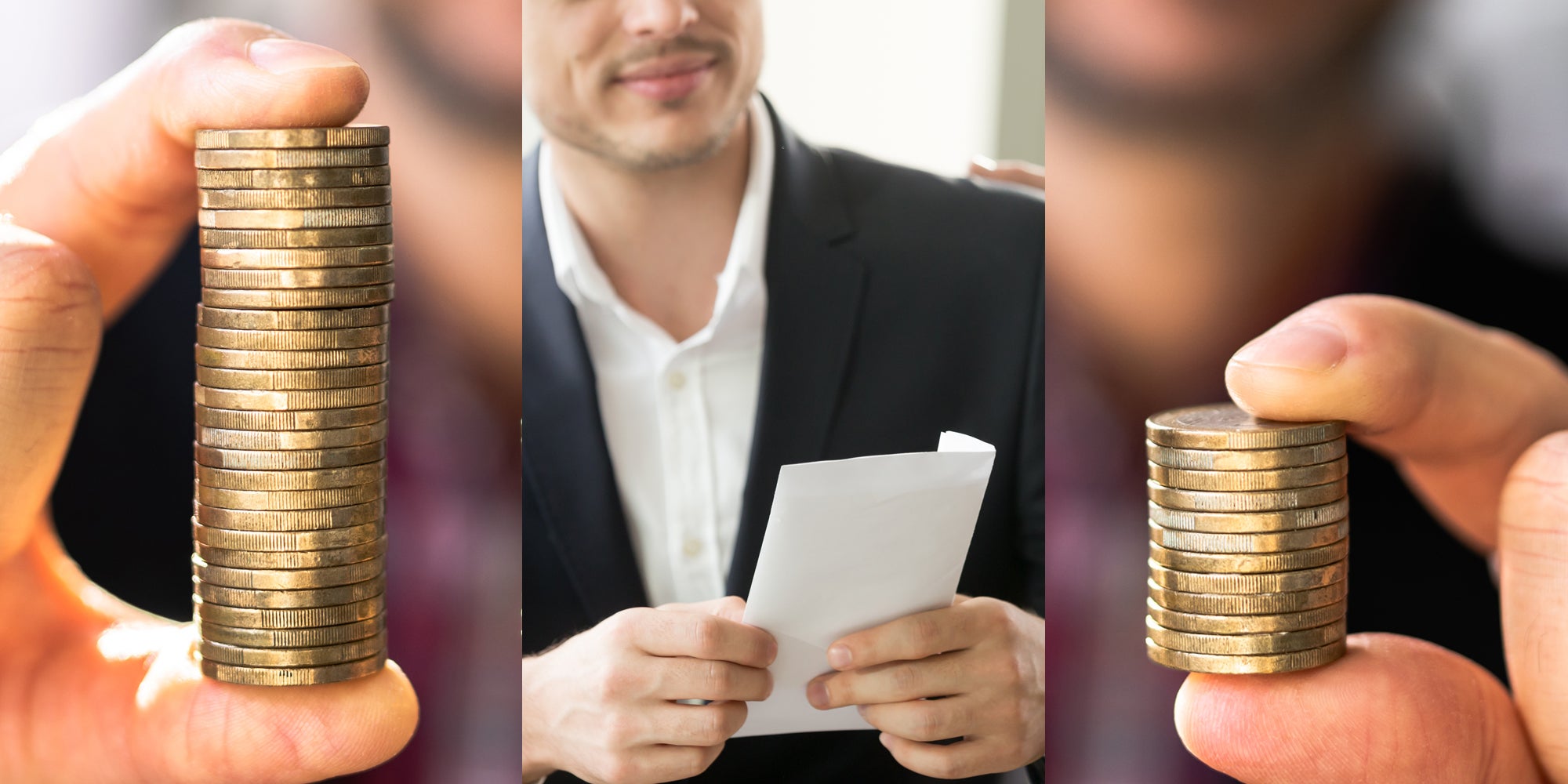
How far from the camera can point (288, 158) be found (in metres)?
1.41

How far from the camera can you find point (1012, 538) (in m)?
1.72

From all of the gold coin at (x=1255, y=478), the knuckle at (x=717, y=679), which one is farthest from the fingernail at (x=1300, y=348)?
the knuckle at (x=717, y=679)

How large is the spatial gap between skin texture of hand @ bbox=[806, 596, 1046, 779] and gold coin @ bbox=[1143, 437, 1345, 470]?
1.16ft

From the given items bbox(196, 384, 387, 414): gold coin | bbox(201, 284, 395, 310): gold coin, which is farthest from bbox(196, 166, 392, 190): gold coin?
bbox(196, 384, 387, 414): gold coin

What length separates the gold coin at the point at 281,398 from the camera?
143 centimetres

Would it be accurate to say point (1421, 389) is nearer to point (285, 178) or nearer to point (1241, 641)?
point (1241, 641)

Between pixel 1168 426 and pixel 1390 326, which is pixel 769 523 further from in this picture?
pixel 1390 326

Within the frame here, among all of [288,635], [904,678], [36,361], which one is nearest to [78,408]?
[36,361]

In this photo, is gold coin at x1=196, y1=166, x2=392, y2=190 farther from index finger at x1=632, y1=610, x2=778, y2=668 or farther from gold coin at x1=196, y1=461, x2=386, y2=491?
index finger at x1=632, y1=610, x2=778, y2=668

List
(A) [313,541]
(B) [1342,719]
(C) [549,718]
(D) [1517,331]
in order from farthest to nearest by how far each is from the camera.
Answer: (D) [1517,331] < (C) [549,718] < (B) [1342,719] < (A) [313,541]

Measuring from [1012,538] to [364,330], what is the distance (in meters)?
0.83

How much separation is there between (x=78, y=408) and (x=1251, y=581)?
1.39m

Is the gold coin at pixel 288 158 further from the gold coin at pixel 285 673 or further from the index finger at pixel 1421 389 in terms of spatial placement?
the index finger at pixel 1421 389

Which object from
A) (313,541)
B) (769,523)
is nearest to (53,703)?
(313,541)
